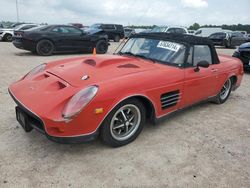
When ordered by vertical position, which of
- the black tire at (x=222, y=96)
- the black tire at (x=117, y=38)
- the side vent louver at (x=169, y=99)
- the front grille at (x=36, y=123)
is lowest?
the black tire at (x=117, y=38)

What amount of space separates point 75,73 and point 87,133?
0.91m

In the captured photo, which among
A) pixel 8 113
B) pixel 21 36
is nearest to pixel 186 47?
pixel 8 113

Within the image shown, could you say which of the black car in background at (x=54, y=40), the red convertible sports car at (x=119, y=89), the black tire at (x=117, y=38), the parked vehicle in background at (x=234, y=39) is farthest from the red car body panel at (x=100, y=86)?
the black tire at (x=117, y=38)

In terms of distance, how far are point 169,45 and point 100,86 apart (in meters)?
1.71

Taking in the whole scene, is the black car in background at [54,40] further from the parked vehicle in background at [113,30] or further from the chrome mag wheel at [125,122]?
A: the parked vehicle in background at [113,30]

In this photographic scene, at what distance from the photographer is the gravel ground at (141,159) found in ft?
8.71

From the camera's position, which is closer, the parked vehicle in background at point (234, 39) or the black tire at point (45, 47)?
the black tire at point (45, 47)

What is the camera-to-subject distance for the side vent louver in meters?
3.62

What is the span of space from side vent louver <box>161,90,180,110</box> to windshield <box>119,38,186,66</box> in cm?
50

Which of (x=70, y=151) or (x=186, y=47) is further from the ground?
(x=186, y=47)

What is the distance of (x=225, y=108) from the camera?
16.7 ft

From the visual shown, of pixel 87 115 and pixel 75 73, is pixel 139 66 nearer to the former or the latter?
pixel 75 73

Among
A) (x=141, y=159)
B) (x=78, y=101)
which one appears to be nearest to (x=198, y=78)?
(x=141, y=159)

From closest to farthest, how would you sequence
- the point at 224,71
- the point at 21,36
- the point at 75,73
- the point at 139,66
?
the point at 75,73 → the point at 139,66 → the point at 224,71 → the point at 21,36
